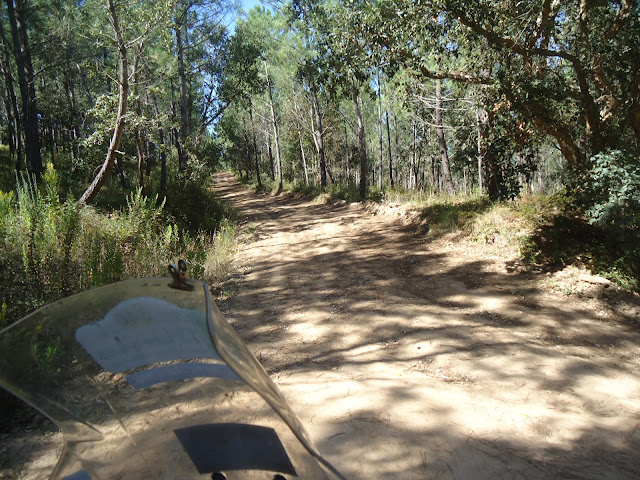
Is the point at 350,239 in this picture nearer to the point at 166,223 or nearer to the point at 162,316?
the point at 166,223

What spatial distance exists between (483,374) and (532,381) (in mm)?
398

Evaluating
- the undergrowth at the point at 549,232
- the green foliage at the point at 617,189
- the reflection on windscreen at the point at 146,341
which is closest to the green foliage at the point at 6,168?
the undergrowth at the point at 549,232

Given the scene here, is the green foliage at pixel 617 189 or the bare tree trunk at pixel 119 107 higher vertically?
the bare tree trunk at pixel 119 107

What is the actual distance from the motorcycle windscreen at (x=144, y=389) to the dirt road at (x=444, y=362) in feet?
3.83

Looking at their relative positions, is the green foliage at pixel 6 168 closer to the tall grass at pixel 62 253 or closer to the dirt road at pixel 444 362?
the tall grass at pixel 62 253

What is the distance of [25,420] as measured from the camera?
2834 millimetres

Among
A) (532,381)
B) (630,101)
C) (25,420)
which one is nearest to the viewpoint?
(25,420)

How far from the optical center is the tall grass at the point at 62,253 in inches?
160

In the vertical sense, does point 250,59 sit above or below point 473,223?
above

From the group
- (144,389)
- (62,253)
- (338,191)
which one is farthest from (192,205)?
(144,389)

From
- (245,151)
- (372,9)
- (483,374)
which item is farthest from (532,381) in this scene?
(245,151)

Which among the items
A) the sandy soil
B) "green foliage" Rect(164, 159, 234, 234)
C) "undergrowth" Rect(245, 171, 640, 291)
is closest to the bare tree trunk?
"green foliage" Rect(164, 159, 234, 234)

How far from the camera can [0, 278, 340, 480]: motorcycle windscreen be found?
1152 millimetres

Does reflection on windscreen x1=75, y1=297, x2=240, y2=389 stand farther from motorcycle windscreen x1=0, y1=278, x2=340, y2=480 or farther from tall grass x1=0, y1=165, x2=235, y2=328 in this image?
tall grass x1=0, y1=165, x2=235, y2=328
